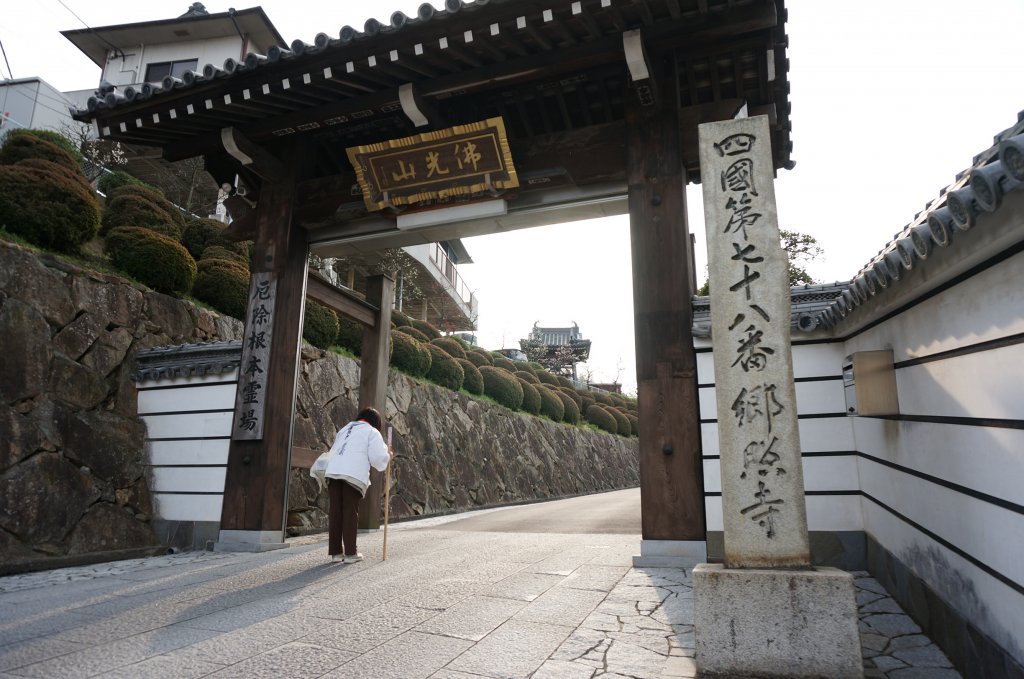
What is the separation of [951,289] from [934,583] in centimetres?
189

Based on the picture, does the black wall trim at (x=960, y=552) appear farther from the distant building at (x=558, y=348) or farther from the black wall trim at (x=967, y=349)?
the distant building at (x=558, y=348)

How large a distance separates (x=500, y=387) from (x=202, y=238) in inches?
446

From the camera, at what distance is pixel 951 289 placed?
331cm

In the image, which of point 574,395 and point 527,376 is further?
point 574,395

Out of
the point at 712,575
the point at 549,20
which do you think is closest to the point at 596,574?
the point at 712,575

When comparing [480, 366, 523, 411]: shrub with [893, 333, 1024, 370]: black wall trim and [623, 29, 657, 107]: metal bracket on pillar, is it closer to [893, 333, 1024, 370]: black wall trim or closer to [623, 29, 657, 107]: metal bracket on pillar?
[623, 29, 657, 107]: metal bracket on pillar

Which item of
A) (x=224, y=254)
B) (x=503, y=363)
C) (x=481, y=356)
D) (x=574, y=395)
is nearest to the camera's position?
(x=224, y=254)

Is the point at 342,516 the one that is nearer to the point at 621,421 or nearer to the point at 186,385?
the point at 186,385

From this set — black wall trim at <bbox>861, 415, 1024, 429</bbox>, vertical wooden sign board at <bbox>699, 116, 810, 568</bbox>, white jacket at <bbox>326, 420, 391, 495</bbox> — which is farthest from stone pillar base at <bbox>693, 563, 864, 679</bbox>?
white jacket at <bbox>326, 420, 391, 495</bbox>

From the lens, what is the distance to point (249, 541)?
7.38m

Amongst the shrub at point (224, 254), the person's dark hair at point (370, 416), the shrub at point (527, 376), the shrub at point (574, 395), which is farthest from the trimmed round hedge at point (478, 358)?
the person's dark hair at point (370, 416)

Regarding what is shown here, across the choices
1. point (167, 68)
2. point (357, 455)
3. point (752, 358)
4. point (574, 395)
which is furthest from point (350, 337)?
point (167, 68)

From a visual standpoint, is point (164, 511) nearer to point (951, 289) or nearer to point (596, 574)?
point (596, 574)

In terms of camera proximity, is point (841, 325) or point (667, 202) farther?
point (667, 202)
